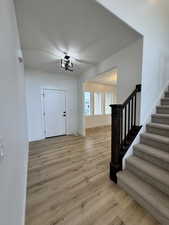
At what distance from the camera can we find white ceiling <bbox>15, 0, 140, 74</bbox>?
1496 millimetres

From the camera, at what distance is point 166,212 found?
47.4 inches

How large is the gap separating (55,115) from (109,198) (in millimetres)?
3394

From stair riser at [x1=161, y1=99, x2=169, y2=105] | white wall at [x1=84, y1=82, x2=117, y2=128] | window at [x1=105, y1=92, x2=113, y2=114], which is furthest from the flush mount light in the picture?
window at [x1=105, y1=92, x2=113, y2=114]

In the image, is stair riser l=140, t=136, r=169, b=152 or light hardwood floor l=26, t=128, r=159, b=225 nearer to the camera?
light hardwood floor l=26, t=128, r=159, b=225

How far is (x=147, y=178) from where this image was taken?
5.28 ft

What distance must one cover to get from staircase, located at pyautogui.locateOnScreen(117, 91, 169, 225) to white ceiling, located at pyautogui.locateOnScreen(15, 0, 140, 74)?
1.83m

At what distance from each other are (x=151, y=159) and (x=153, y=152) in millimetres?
118

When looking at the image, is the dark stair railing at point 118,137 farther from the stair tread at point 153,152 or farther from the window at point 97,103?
the window at point 97,103

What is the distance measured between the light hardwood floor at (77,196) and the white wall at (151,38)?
1.43 m

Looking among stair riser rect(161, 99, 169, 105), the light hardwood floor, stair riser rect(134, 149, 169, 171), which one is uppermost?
stair riser rect(161, 99, 169, 105)

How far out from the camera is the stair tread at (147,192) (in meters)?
1.27

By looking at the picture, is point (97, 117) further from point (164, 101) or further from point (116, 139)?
point (116, 139)

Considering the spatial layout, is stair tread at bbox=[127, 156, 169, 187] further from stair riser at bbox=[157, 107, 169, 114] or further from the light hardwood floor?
stair riser at bbox=[157, 107, 169, 114]

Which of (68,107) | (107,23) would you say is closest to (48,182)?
(107,23)
